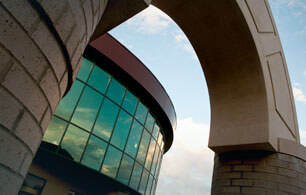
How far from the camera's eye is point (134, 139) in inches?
566

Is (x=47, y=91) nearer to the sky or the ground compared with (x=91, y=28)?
nearer to the ground

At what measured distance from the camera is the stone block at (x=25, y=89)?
1.49m

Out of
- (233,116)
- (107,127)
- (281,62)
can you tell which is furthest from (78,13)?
(107,127)

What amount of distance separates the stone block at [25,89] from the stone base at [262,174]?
16.6 feet

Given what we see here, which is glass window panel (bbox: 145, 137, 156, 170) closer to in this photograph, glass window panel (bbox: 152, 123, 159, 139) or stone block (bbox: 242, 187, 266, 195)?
glass window panel (bbox: 152, 123, 159, 139)

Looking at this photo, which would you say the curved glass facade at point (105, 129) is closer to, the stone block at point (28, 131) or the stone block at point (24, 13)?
the stone block at point (28, 131)

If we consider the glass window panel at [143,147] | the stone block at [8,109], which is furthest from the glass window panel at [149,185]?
the stone block at [8,109]

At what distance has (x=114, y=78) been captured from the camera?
14.0 metres

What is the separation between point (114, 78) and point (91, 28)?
11.7 m

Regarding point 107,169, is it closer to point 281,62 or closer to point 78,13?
point 281,62

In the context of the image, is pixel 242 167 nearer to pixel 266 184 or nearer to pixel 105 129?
pixel 266 184

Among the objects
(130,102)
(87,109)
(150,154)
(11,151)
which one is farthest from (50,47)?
(150,154)

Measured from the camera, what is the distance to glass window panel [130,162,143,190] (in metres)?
14.1

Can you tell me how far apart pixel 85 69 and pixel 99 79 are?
94 centimetres
